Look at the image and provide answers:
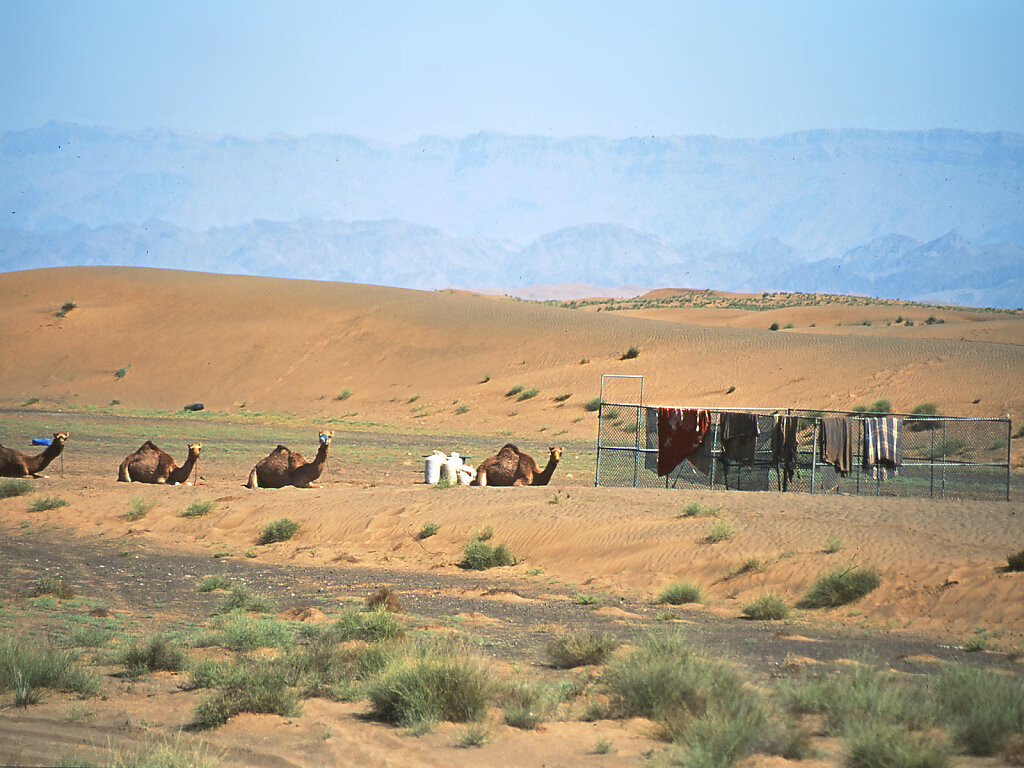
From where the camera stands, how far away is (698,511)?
1841cm

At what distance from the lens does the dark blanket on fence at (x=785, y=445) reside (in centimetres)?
2170

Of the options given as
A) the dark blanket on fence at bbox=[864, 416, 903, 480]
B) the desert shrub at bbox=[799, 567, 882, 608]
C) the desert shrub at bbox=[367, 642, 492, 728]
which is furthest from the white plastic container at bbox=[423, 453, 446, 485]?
the desert shrub at bbox=[367, 642, 492, 728]

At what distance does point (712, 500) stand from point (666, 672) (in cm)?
1101

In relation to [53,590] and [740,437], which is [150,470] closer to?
[53,590]

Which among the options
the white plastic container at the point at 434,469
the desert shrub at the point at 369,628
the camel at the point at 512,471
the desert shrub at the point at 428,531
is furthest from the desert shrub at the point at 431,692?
the white plastic container at the point at 434,469

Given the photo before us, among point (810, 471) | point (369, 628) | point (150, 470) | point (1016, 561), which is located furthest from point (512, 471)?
point (369, 628)

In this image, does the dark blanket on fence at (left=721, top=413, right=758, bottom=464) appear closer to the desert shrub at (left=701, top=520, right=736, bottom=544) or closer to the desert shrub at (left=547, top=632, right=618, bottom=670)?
the desert shrub at (left=701, top=520, right=736, bottom=544)

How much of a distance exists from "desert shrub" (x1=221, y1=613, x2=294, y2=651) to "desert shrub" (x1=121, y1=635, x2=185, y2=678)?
0.70 metres

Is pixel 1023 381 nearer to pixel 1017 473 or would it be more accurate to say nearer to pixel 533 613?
pixel 1017 473

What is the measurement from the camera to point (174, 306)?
80.7 m

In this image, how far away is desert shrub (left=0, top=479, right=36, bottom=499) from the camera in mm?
22469

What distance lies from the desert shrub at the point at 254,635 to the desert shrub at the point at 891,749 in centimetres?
588

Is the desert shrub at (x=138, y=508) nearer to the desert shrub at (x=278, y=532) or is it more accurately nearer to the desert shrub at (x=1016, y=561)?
the desert shrub at (x=278, y=532)

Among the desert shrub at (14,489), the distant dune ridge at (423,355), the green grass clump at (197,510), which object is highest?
the distant dune ridge at (423,355)
